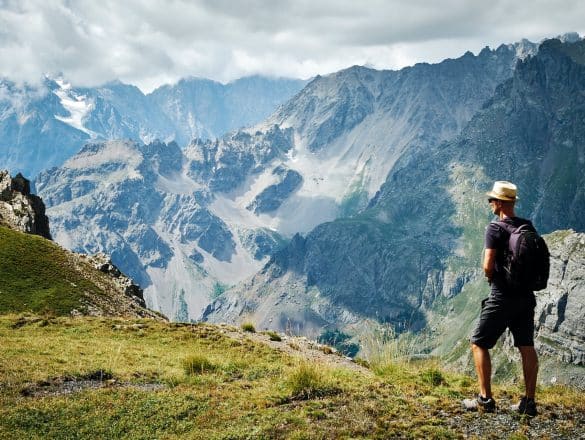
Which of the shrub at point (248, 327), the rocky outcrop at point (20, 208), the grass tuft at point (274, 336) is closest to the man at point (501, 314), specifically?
the grass tuft at point (274, 336)

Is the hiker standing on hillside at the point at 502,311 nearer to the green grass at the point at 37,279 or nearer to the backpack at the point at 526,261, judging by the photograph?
the backpack at the point at 526,261

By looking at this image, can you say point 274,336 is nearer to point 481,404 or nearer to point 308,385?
point 308,385

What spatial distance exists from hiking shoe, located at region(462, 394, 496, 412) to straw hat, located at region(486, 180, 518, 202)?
5216mm

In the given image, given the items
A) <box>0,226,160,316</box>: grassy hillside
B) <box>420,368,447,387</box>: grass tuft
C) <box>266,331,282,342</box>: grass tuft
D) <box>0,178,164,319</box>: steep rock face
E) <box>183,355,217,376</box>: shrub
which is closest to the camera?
<box>420,368,447,387</box>: grass tuft

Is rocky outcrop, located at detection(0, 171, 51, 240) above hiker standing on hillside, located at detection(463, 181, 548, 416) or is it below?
above

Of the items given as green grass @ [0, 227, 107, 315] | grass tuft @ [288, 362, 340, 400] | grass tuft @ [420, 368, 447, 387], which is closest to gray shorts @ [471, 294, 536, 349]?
grass tuft @ [288, 362, 340, 400]

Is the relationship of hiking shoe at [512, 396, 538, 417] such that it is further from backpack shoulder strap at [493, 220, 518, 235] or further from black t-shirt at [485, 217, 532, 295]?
backpack shoulder strap at [493, 220, 518, 235]

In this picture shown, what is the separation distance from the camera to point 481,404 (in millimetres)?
13977

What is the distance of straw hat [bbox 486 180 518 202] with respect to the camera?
541 inches

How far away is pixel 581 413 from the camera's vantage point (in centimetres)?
1398

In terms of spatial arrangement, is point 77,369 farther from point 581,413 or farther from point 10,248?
point 10,248

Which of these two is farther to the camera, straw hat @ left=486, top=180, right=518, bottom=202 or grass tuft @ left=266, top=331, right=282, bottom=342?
grass tuft @ left=266, top=331, right=282, bottom=342

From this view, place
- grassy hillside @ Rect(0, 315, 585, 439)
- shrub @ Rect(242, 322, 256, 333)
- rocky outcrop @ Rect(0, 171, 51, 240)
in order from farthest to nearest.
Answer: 1. rocky outcrop @ Rect(0, 171, 51, 240)
2. shrub @ Rect(242, 322, 256, 333)
3. grassy hillside @ Rect(0, 315, 585, 439)

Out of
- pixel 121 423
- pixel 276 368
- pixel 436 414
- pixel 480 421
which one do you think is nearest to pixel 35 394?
pixel 121 423
